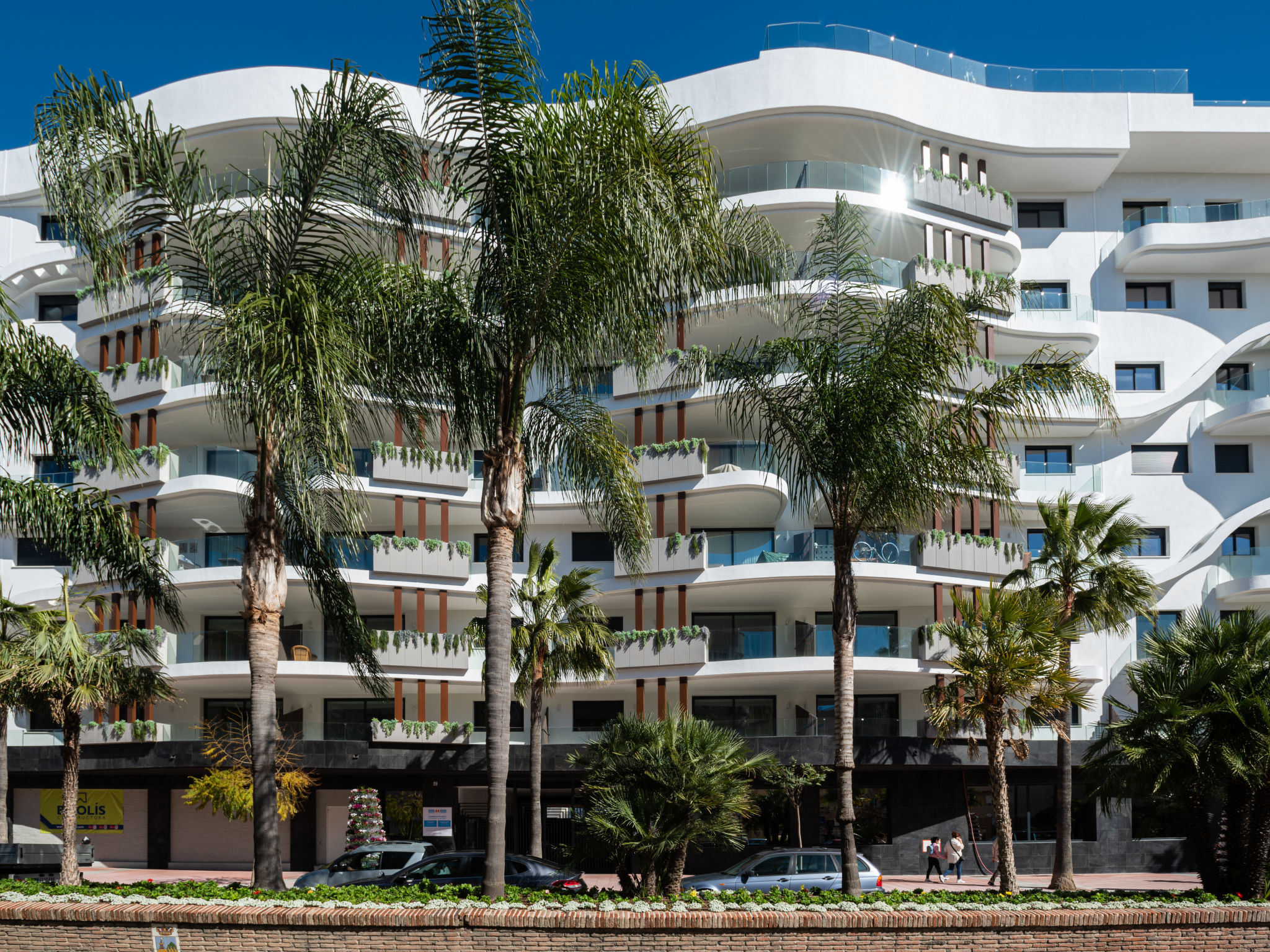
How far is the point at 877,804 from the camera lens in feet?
127

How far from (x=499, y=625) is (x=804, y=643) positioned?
2169 centimetres

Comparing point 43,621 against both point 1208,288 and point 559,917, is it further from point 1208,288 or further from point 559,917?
point 1208,288

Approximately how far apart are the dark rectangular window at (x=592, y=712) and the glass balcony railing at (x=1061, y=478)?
49.9ft

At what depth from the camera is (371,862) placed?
86.4 feet

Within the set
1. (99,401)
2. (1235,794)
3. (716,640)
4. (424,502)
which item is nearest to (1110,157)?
(716,640)

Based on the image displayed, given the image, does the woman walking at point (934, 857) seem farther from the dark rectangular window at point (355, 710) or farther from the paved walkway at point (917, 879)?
the dark rectangular window at point (355, 710)

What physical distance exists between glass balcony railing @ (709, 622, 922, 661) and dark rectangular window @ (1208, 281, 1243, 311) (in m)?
18.3

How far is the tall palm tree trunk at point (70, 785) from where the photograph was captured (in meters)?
22.9

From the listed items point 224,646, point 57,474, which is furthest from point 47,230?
point 224,646

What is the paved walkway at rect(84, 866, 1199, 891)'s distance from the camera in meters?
32.5

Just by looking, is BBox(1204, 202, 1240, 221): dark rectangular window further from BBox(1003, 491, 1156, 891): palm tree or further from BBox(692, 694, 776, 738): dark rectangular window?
BBox(692, 694, 776, 738): dark rectangular window

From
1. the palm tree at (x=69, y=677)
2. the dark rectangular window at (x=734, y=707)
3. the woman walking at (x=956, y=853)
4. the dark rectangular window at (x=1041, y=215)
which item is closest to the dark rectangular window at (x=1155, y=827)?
the woman walking at (x=956, y=853)

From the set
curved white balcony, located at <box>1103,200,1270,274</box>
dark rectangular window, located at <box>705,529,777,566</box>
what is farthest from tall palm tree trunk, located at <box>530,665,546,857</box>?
curved white balcony, located at <box>1103,200,1270,274</box>

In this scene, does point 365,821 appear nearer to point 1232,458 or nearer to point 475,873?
point 475,873
